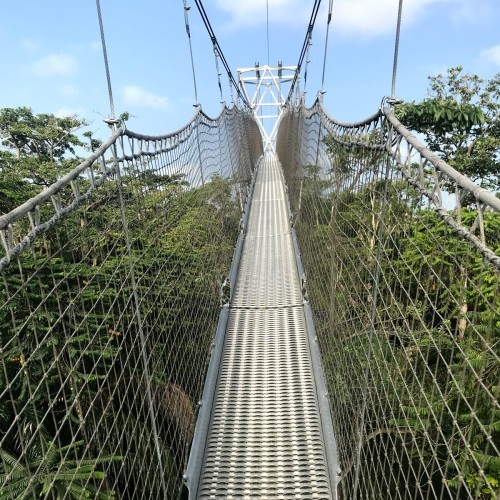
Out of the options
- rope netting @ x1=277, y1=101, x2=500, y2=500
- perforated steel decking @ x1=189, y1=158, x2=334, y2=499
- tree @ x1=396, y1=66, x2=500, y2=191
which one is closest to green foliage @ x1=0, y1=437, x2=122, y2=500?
perforated steel decking @ x1=189, y1=158, x2=334, y2=499

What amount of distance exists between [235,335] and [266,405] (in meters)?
0.64

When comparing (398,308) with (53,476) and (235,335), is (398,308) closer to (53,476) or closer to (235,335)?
(53,476)

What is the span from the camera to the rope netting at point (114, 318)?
1.30m

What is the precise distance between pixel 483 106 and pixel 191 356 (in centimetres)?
975

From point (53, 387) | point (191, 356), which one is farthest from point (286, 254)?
point (53, 387)

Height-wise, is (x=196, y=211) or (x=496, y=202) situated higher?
(x=496, y=202)

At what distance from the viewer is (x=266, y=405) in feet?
7.38

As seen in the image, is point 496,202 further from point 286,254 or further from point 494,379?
point 286,254

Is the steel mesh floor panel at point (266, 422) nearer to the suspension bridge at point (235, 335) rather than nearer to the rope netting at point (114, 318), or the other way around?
the suspension bridge at point (235, 335)

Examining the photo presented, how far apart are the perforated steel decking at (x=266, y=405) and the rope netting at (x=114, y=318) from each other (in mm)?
145

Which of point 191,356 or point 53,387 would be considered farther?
point 191,356

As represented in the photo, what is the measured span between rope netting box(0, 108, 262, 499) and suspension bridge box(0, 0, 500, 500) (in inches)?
0.7

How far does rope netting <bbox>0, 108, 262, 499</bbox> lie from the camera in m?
1.30

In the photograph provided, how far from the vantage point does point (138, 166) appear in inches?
73.9
